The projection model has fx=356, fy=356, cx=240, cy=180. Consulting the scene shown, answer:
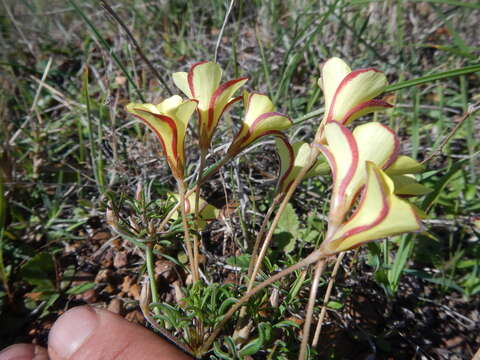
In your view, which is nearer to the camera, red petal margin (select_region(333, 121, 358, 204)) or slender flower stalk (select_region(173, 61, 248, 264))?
red petal margin (select_region(333, 121, 358, 204))

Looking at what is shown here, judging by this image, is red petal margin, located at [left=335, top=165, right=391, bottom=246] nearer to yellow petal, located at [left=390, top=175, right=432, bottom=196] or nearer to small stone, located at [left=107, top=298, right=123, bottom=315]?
yellow petal, located at [left=390, top=175, right=432, bottom=196]

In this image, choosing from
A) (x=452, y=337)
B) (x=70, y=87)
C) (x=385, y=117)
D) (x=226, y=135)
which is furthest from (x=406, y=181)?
(x=70, y=87)

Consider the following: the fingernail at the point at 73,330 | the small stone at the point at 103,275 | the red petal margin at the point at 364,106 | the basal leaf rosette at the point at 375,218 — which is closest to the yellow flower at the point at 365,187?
the basal leaf rosette at the point at 375,218

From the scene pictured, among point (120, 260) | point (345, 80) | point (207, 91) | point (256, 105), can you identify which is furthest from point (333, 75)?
point (120, 260)

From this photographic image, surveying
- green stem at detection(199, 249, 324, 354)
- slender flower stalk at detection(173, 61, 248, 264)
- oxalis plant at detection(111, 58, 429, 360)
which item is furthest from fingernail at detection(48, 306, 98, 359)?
slender flower stalk at detection(173, 61, 248, 264)

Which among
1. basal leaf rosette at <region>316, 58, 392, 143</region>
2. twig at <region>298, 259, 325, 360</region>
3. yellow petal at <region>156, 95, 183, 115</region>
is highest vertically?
yellow petal at <region>156, 95, 183, 115</region>

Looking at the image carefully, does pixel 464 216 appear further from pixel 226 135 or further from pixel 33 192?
pixel 33 192

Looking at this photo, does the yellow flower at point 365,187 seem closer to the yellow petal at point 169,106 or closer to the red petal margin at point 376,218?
the red petal margin at point 376,218
